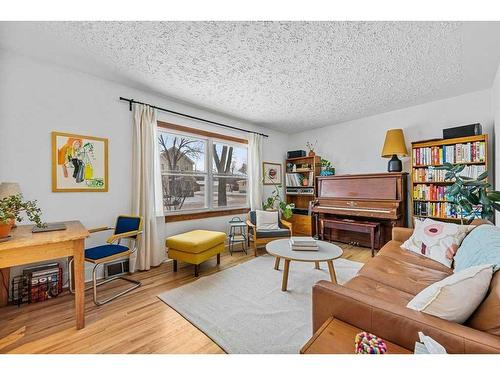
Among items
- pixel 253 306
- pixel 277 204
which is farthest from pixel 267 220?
pixel 253 306

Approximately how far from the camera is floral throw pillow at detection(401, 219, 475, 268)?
77.5 inches

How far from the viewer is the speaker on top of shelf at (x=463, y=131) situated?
113 inches

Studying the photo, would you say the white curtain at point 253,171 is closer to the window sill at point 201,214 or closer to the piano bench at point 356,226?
the window sill at point 201,214

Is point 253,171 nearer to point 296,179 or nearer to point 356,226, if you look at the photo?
point 296,179

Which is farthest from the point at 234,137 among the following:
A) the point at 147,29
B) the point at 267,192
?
the point at 147,29

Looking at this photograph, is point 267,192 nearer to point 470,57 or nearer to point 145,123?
point 145,123

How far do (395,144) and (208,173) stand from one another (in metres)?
3.14

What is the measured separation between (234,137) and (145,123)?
168cm

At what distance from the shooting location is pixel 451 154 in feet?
9.99

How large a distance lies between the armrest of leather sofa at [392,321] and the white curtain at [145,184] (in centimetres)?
241

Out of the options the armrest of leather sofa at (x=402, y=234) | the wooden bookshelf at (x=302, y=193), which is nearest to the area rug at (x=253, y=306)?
the armrest of leather sofa at (x=402, y=234)

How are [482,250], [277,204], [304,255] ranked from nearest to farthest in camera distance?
[482,250], [304,255], [277,204]

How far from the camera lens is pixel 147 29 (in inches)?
70.2

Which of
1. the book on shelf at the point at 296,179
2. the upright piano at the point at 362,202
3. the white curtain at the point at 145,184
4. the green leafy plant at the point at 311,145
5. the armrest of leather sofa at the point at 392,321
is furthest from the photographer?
the green leafy plant at the point at 311,145
